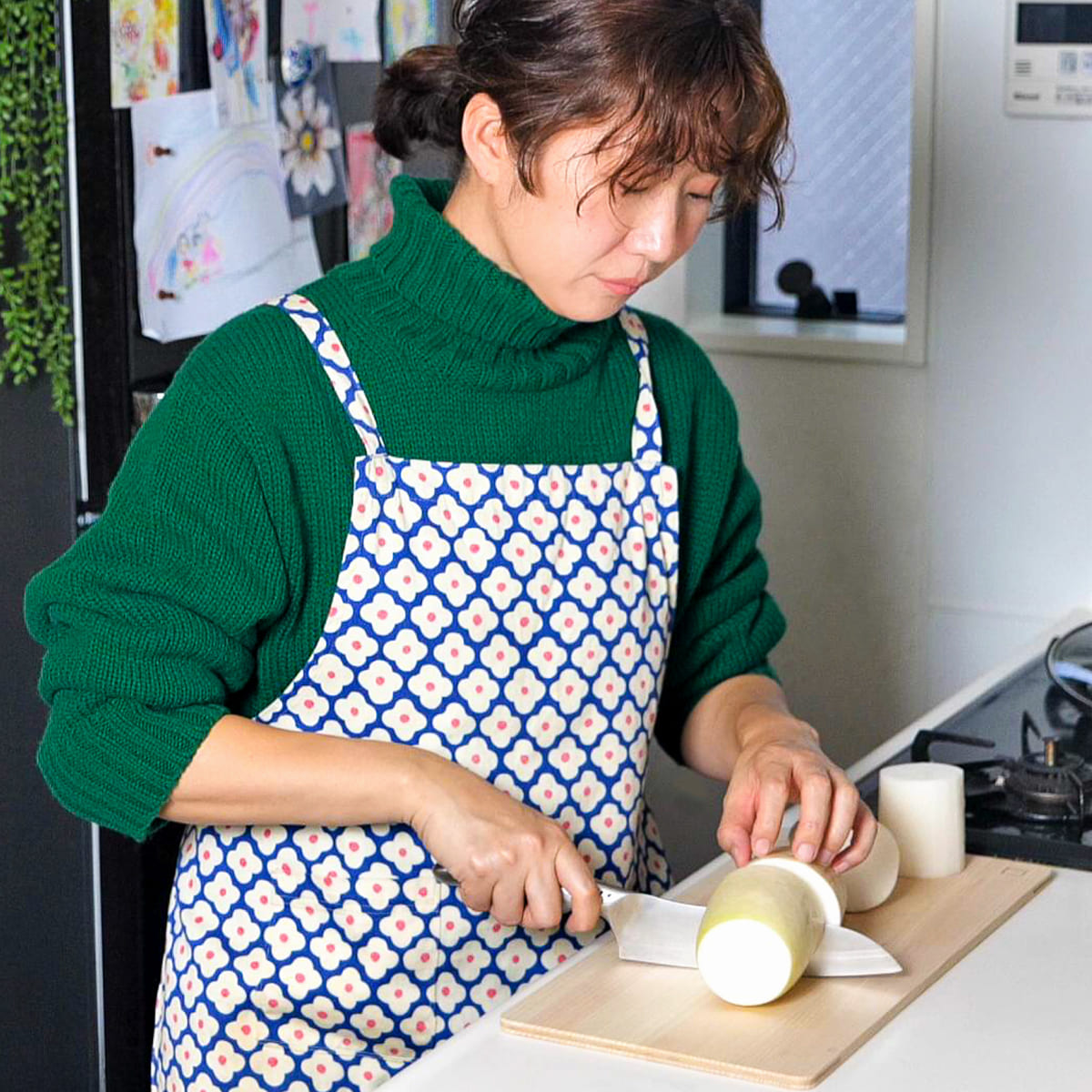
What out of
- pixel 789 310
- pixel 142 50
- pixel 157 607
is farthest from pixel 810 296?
pixel 157 607

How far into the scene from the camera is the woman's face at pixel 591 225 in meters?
1.18

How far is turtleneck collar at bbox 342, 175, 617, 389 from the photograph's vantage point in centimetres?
128

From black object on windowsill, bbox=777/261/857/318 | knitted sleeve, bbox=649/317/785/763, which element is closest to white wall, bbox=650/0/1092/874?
black object on windowsill, bbox=777/261/857/318

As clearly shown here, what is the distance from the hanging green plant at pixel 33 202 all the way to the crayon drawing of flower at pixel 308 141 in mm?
236

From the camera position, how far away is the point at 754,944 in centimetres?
103

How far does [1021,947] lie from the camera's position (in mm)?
1155

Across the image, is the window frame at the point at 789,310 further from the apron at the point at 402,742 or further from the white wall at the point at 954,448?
the apron at the point at 402,742

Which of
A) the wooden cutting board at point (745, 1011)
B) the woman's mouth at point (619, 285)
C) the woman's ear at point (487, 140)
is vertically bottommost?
the wooden cutting board at point (745, 1011)

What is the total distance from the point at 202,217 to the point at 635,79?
2.35ft

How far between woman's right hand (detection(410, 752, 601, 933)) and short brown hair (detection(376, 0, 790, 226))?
0.39 meters

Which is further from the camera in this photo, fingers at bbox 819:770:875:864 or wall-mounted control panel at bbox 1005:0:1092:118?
wall-mounted control panel at bbox 1005:0:1092:118

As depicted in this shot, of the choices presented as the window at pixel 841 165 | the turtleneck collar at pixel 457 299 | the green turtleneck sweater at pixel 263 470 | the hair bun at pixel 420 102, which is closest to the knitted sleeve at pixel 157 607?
the green turtleneck sweater at pixel 263 470

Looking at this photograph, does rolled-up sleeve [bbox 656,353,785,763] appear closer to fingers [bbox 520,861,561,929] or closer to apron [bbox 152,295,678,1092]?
apron [bbox 152,295,678,1092]

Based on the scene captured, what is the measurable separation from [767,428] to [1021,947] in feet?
3.48
